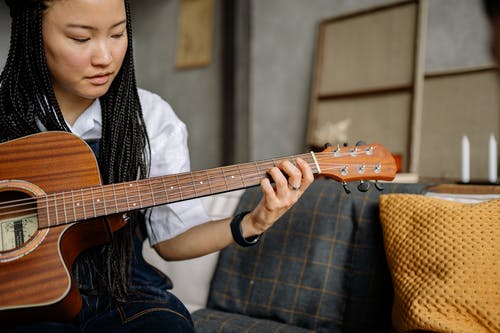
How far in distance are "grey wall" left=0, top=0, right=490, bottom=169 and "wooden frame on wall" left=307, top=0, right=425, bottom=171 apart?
4.5 inches

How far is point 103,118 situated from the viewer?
1.15m

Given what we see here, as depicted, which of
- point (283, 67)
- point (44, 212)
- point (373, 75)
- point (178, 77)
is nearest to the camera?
A: point (44, 212)

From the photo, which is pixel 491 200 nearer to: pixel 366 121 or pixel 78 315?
pixel 78 315

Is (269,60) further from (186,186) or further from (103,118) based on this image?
(186,186)

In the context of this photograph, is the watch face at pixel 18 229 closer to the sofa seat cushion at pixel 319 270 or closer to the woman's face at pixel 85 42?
the woman's face at pixel 85 42

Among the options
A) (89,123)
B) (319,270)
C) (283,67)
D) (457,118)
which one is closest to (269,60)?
(283,67)

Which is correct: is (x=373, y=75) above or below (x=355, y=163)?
above

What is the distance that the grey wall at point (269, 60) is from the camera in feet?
7.31

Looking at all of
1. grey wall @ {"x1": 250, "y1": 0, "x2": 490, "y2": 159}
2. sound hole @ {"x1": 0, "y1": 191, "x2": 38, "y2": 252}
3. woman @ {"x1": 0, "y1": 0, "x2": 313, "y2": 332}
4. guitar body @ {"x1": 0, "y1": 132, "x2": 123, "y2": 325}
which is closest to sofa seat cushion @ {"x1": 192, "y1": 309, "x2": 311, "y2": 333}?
woman @ {"x1": 0, "y1": 0, "x2": 313, "y2": 332}

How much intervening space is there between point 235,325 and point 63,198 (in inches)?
24.4

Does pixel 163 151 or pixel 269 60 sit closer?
pixel 163 151

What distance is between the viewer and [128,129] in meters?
1.14

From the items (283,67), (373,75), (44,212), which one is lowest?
(44,212)

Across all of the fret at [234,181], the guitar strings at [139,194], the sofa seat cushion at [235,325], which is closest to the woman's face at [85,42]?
the guitar strings at [139,194]
